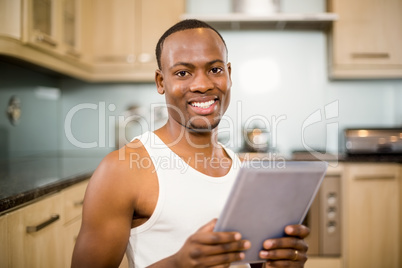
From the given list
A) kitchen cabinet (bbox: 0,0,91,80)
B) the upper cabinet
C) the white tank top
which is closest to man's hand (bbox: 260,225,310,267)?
the white tank top

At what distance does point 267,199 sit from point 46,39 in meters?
1.54

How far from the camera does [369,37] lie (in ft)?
7.95

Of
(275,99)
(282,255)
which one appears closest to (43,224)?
(282,255)

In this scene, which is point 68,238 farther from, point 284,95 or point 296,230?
point 284,95

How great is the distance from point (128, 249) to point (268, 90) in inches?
83.3

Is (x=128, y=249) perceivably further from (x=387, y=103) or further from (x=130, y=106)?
(x=387, y=103)

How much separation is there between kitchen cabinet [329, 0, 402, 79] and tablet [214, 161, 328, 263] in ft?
6.57

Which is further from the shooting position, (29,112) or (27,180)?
(29,112)

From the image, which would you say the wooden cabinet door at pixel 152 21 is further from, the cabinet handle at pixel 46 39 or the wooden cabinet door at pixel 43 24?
the cabinet handle at pixel 46 39

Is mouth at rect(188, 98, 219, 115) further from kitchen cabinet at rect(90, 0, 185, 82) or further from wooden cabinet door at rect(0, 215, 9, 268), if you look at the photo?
kitchen cabinet at rect(90, 0, 185, 82)

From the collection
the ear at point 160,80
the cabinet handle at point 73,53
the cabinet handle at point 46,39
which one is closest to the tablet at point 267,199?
the ear at point 160,80

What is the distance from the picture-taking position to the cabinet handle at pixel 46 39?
5.59 ft

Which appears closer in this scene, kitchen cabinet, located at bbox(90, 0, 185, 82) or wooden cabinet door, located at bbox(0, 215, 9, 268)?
wooden cabinet door, located at bbox(0, 215, 9, 268)

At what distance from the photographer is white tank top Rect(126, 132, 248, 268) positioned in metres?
0.77
